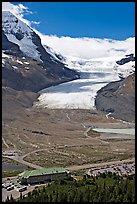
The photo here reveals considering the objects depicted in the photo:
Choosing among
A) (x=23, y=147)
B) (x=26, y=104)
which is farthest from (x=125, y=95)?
(x=23, y=147)

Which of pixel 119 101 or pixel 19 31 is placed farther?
pixel 19 31

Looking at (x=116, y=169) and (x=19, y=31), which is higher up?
(x=19, y=31)

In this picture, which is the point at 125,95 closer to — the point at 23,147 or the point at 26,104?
the point at 26,104

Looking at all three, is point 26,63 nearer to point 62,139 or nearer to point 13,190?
point 62,139

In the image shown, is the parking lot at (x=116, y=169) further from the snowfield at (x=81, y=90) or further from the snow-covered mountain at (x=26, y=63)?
the snow-covered mountain at (x=26, y=63)

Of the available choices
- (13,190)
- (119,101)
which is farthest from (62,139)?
(119,101)

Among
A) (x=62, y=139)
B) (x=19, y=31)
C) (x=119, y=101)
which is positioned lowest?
(x=62, y=139)
